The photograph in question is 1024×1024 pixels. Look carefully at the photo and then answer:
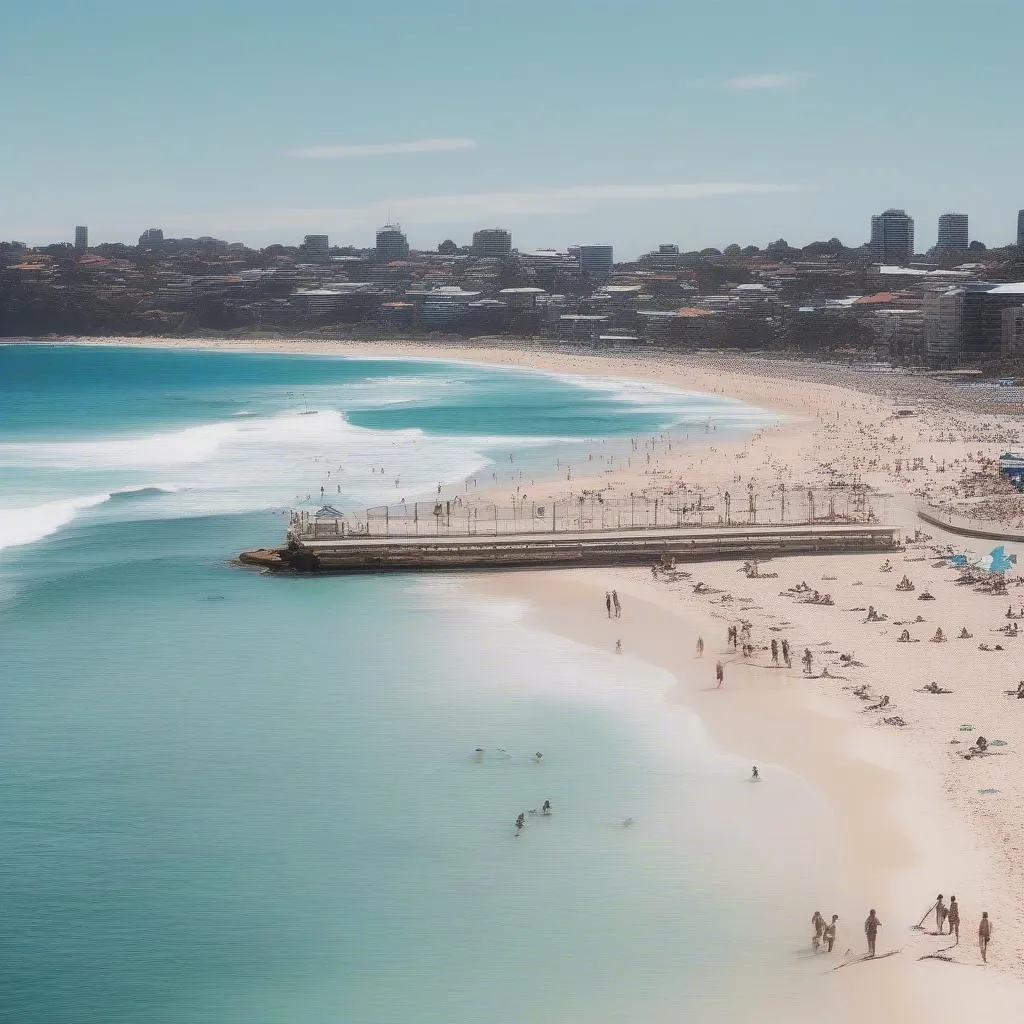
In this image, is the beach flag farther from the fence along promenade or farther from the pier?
the fence along promenade

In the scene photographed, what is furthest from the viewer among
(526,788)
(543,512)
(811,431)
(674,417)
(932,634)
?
(674,417)

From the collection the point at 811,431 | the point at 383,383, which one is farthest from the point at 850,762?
the point at 383,383

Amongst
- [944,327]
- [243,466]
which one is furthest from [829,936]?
[944,327]

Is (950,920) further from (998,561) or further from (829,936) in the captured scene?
(998,561)

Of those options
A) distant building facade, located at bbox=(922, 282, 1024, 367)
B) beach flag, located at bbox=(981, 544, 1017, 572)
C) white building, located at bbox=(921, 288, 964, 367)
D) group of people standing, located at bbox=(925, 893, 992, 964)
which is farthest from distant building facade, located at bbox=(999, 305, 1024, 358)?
group of people standing, located at bbox=(925, 893, 992, 964)

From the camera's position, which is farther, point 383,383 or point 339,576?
point 383,383

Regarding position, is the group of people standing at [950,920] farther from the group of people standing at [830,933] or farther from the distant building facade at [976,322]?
the distant building facade at [976,322]

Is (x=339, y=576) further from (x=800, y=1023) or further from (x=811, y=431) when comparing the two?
(x=811, y=431)
